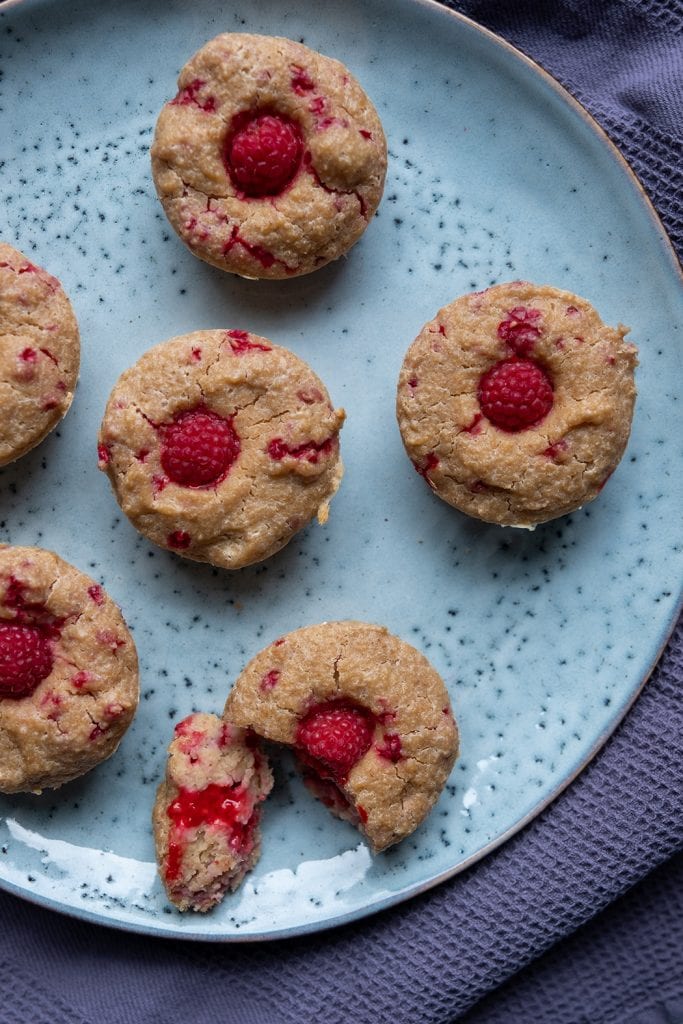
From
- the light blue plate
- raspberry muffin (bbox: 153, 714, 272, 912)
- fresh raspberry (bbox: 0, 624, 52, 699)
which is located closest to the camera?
fresh raspberry (bbox: 0, 624, 52, 699)

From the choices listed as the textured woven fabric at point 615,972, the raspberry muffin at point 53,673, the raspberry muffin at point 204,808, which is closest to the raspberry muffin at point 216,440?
the raspberry muffin at point 53,673

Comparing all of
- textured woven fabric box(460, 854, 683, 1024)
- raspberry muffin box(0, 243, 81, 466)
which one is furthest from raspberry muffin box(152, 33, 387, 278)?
textured woven fabric box(460, 854, 683, 1024)

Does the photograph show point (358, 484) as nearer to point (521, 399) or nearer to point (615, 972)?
point (521, 399)

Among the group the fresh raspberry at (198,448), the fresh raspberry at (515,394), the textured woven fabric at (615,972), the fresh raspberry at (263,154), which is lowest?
the textured woven fabric at (615,972)

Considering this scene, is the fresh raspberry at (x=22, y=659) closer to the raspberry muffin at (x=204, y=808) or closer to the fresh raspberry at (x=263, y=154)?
the raspberry muffin at (x=204, y=808)

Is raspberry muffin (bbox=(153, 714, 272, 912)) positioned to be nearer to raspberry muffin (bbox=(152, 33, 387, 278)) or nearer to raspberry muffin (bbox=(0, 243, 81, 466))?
raspberry muffin (bbox=(0, 243, 81, 466))

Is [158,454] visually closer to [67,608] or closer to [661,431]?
[67,608]
